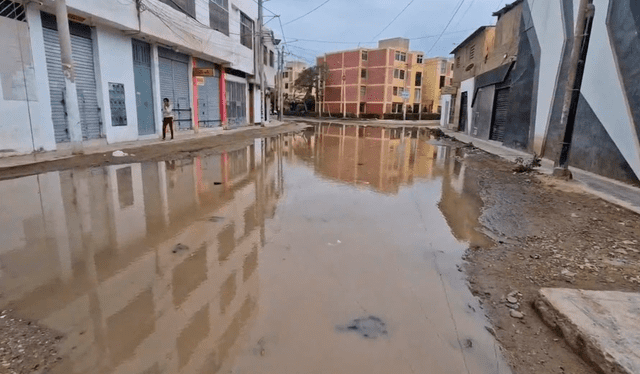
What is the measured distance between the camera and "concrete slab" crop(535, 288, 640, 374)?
245cm

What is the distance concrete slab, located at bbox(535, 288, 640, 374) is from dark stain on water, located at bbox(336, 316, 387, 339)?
1.41 metres

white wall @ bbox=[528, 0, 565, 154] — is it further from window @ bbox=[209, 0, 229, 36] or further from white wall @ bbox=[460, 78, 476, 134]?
window @ bbox=[209, 0, 229, 36]

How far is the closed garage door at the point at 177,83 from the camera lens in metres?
18.7

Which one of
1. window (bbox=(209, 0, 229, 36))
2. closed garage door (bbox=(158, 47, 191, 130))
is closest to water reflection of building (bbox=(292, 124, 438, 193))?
closed garage door (bbox=(158, 47, 191, 130))

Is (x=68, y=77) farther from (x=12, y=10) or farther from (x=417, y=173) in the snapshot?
(x=417, y=173)

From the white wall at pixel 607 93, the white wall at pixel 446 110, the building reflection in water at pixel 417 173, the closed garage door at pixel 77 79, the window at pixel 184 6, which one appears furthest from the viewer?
the white wall at pixel 446 110

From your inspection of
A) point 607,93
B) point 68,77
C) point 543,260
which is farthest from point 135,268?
point 607,93

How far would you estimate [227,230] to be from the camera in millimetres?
5238

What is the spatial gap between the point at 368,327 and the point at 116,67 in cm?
1600

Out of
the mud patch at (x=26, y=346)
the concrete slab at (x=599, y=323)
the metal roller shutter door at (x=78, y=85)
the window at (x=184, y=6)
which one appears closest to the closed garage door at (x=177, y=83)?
the window at (x=184, y=6)

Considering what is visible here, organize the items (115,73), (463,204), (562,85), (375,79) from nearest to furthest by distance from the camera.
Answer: (463,204)
(562,85)
(115,73)
(375,79)

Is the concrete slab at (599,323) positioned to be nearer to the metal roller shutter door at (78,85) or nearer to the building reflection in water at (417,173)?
the building reflection in water at (417,173)

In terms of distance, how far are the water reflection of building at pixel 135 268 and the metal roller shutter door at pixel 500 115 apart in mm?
15944

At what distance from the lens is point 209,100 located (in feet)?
78.6
